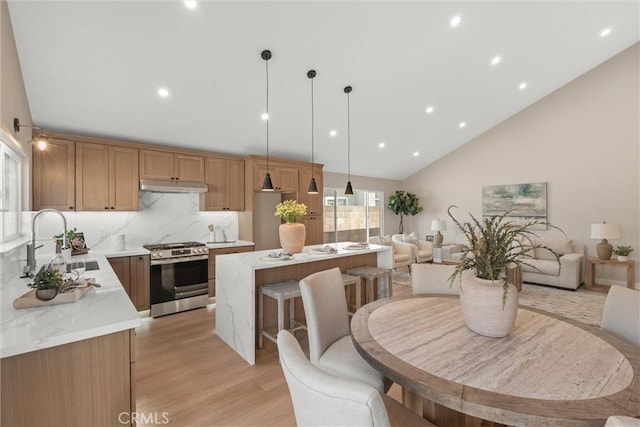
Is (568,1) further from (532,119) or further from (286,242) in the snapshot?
(286,242)

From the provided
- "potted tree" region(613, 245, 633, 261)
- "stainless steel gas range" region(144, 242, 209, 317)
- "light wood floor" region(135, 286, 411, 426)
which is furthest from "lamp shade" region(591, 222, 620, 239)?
"stainless steel gas range" region(144, 242, 209, 317)

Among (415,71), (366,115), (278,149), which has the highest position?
(415,71)

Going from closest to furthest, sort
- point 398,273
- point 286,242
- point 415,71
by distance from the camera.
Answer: point 286,242 < point 415,71 < point 398,273

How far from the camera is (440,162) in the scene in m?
7.95

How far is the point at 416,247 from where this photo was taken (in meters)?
6.43

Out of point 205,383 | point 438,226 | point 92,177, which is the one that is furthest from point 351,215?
point 205,383

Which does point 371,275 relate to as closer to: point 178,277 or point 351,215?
point 178,277

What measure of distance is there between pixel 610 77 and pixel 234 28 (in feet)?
22.4

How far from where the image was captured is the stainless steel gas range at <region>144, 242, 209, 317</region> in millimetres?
3779

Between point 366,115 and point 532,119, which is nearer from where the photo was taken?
point 366,115

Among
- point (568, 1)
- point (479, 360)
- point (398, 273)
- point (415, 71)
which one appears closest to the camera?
point (479, 360)

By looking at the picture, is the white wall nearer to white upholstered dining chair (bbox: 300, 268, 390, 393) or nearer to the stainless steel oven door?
white upholstered dining chair (bbox: 300, 268, 390, 393)

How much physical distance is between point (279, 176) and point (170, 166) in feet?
5.78

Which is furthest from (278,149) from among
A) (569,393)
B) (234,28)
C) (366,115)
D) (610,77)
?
(610,77)
